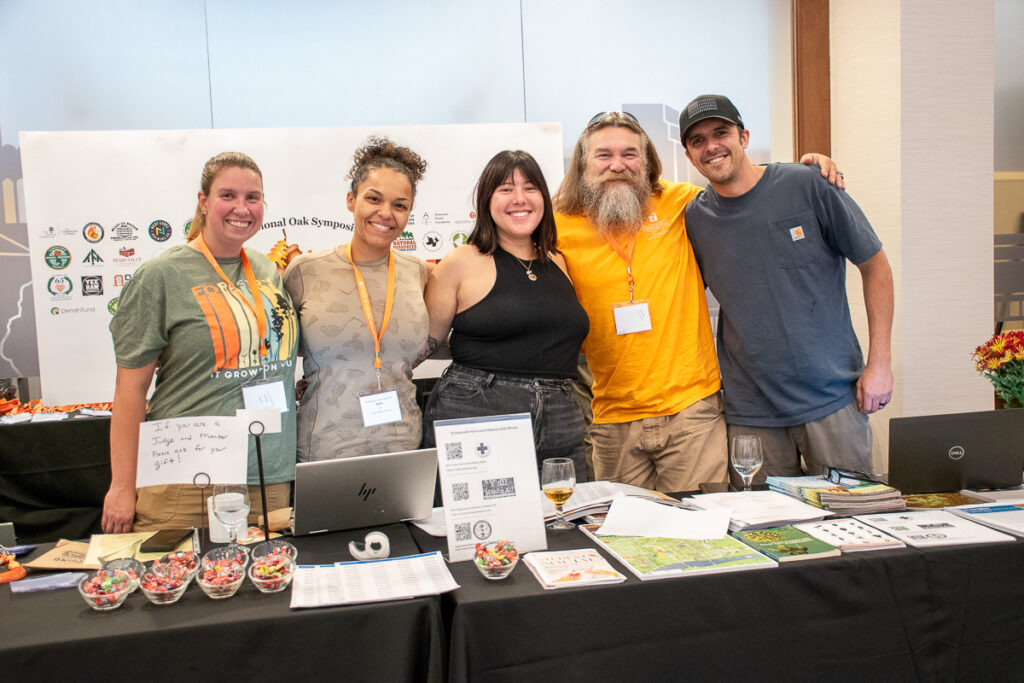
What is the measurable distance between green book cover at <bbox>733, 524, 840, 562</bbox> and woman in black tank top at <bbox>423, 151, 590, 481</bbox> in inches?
34.0

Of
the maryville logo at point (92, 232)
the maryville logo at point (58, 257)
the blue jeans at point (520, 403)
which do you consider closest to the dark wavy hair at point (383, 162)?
the blue jeans at point (520, 403)

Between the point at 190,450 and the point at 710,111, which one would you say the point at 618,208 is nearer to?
the point at 710,111

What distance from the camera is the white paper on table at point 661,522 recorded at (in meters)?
1.66

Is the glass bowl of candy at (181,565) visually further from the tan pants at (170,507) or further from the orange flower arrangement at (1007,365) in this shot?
the orange flower arrangement at (1007,365)

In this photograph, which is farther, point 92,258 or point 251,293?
point 92,258

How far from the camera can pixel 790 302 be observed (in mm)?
2504

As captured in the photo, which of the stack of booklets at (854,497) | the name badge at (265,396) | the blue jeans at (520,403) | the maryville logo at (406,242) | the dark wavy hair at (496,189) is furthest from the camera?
the maryville logo at (406,242)

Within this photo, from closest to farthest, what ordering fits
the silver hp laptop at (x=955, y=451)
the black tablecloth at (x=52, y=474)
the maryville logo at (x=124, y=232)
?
the silver hp laptop at (x=955, y=451) → the black tablecloth at (x=52, y=474) → the maryville logo at (x=124, y=232)

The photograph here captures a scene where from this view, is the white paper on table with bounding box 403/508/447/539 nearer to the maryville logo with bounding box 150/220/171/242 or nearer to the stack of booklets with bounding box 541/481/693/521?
the stack of booklets with bounding box 541/481/693/521

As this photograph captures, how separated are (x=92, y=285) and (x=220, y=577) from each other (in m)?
3.38

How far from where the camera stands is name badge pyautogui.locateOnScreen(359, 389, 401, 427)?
222 centimetres

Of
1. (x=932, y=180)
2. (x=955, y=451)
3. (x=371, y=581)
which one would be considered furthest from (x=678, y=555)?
(x=932, y=180)

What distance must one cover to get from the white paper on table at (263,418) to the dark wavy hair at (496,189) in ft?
3.61

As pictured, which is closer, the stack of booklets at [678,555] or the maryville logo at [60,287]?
the stack of booklets at [678,555]
